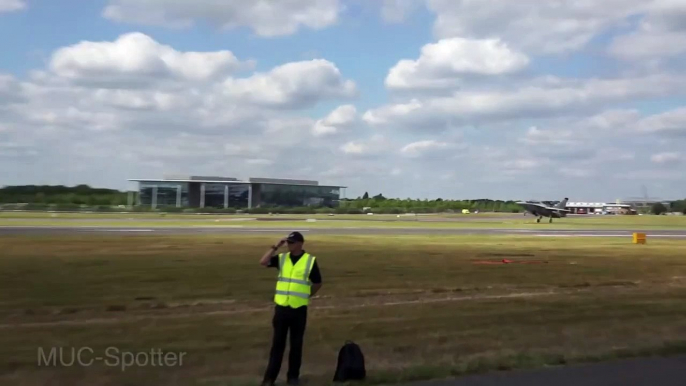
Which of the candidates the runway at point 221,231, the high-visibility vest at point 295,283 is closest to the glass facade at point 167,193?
the runway at point 221,231

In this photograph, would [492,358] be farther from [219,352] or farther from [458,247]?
[458,247]

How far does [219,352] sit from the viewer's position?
40.1 feet

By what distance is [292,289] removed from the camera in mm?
9398

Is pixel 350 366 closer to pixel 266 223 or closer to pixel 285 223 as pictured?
pixel 266 223

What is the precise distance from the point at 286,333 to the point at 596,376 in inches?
170

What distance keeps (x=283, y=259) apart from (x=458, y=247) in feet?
100

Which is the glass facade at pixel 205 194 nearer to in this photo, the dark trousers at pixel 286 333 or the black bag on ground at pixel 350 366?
the black bag on ground at pixel 350 366

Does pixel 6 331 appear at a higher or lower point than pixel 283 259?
lower

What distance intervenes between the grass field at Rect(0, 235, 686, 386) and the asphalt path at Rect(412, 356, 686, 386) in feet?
1.75

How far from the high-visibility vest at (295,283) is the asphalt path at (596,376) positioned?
191 centimetres

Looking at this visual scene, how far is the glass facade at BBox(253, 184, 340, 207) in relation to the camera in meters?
153

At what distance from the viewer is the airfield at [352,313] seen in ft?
36.5

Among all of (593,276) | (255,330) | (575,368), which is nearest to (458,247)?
(593,276)

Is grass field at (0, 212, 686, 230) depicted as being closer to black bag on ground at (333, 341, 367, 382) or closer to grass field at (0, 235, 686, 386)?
grass field at (0, 235, 686, 386)
